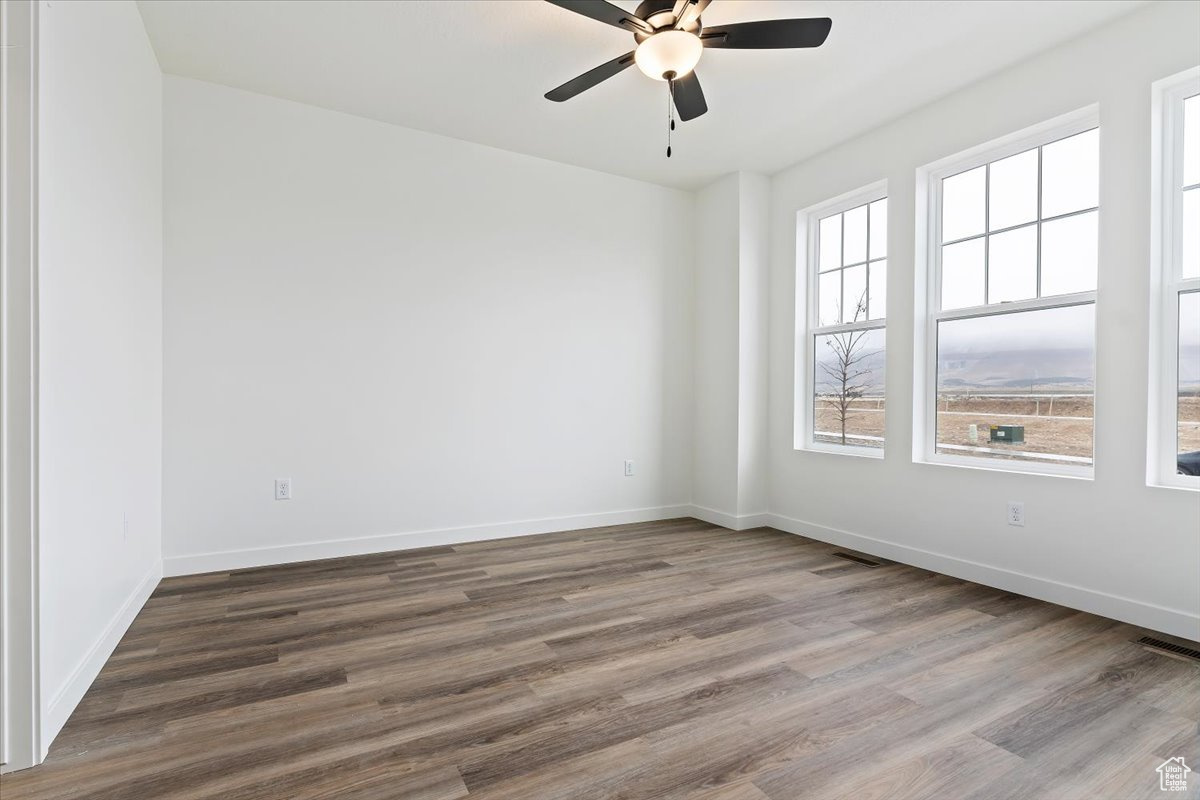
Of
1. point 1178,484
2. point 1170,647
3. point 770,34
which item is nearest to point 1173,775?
point 1170,647

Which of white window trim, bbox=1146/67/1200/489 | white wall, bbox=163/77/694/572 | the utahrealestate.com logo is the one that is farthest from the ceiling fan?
the utahrealestate.com logo

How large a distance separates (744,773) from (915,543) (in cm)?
247

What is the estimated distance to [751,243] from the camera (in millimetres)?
4543

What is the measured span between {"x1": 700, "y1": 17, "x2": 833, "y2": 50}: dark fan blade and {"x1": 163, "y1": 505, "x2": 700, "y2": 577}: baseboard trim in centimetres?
316

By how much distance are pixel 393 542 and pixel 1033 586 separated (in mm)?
3609

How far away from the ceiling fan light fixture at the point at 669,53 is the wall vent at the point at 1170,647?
3.00 m

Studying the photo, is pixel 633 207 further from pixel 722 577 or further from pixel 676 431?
pixel 722 577

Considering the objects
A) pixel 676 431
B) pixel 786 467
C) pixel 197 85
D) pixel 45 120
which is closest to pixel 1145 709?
pixel 786 467

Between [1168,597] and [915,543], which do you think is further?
[915,543]

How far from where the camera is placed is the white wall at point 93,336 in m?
1.71

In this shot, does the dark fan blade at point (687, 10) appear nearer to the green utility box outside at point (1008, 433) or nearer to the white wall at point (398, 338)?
the white wall at point (398, 338)

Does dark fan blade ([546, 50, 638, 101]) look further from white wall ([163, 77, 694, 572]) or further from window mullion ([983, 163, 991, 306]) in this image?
window mullion ([983, 163, 991, 306])

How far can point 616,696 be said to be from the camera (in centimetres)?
196

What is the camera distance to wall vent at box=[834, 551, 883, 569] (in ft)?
11.6
